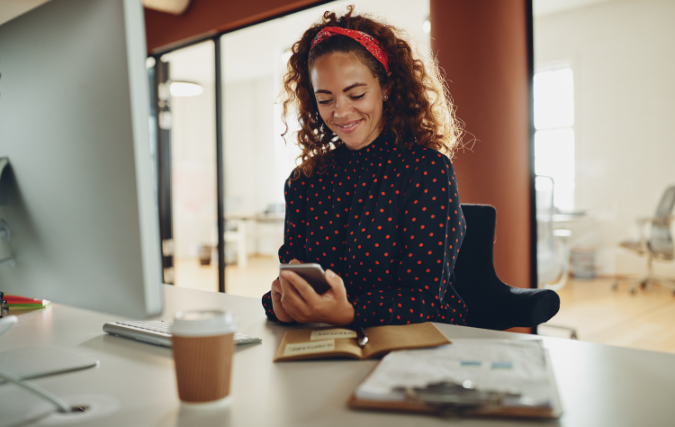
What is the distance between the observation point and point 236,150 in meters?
5.89

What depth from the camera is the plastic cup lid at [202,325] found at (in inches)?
21.5

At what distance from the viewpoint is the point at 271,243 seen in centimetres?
506

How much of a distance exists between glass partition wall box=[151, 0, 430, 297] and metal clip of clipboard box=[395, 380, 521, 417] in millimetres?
3133

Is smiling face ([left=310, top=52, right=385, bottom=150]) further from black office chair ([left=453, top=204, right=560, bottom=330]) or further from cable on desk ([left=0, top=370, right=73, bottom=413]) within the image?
cable on desk ([left=0, top=370, right=73, bottom=413])

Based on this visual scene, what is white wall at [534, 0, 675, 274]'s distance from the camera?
98.8 inches

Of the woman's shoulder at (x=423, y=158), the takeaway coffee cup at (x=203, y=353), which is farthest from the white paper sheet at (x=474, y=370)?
the woman's shoulder at (x=423, y=158)

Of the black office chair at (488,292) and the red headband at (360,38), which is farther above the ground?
the red headband at (360,38)

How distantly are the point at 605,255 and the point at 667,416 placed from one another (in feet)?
8.83

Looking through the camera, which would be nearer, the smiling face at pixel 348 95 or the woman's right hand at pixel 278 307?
the woman's right hand at pixel 278 307

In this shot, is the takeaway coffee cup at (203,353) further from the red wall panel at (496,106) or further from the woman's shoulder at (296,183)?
the red wall panel at (496,106)

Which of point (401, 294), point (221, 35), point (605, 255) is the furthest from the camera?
point (221, 35)

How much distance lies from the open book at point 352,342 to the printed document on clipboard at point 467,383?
4 cm

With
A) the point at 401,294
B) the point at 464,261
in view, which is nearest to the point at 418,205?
Result: the point at 401,294

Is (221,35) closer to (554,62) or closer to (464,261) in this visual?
(554,62)
